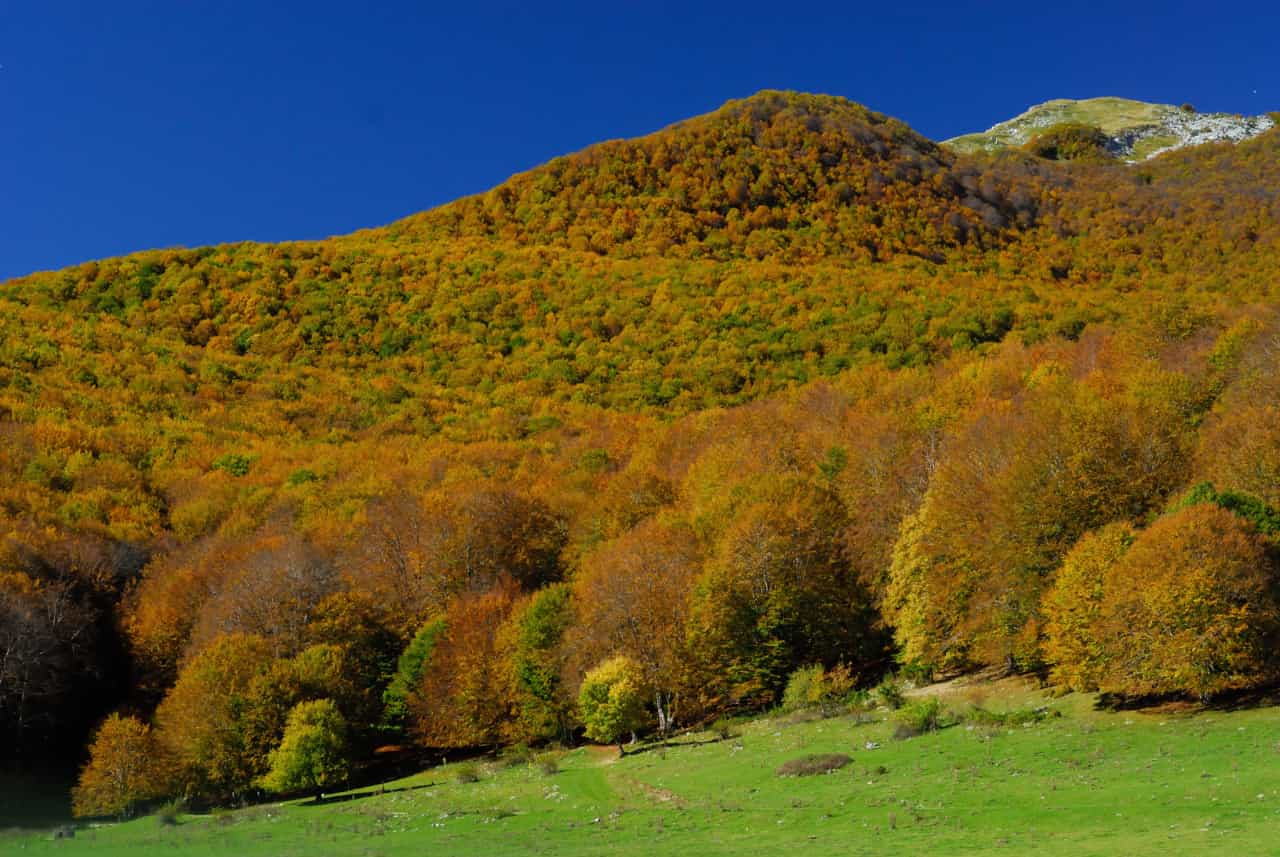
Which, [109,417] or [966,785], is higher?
[109,417]

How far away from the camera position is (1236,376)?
177 feet

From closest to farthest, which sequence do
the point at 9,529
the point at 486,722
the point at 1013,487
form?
the point at 1013,487 < the point at 486,722 < the point at 9,529

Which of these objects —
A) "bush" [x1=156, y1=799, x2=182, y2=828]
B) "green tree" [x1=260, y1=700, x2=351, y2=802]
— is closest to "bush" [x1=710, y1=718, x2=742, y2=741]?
"green tree" [x1=260, y1=700, x2=351, y2=802]

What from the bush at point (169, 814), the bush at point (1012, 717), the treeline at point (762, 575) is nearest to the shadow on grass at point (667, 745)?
the treeline at point (762, 575)

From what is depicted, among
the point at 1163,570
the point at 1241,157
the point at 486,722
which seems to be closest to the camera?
the point at 1163,570

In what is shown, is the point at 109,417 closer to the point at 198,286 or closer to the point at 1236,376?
the point at 198,286

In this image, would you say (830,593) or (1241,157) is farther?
(1241,157)

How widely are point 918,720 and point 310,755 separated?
27.7 metres

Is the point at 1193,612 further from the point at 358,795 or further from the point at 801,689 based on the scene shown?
the point at 358,795

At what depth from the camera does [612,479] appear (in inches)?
2795

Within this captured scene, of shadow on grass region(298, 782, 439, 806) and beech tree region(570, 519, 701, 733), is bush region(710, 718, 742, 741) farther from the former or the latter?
shadow on grass region(298, 782, 439, 806)

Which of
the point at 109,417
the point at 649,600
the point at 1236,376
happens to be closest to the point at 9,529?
the point at 109,417

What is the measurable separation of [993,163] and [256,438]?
478 feet

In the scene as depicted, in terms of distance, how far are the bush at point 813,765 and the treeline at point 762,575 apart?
9765 millimetres
